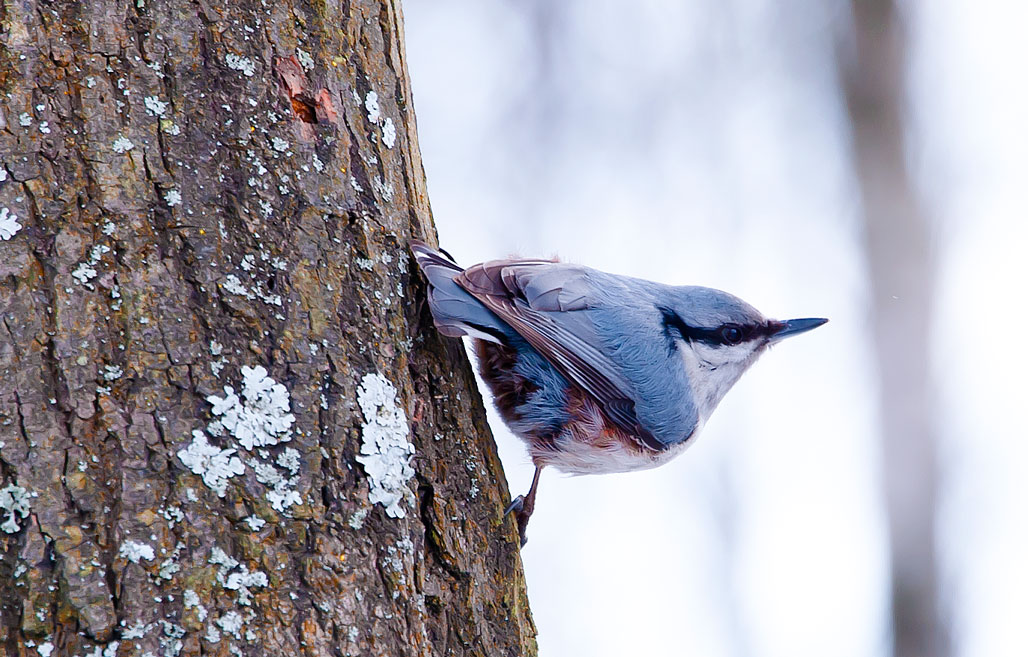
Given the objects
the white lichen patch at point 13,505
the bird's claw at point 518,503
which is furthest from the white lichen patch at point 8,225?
the bird's claw at point 518,503

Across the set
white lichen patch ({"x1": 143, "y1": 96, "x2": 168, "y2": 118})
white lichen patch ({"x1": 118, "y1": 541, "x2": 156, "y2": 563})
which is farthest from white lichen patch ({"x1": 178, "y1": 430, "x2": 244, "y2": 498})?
white lichen patch ({"x1": 143, "y1": 96, "x2": 168, "y2": 118})

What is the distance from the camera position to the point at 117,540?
1.16 metres

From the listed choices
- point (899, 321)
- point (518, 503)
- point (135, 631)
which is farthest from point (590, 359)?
point (899, 321)

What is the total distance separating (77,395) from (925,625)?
12.1 feet

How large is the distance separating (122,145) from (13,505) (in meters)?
0.54

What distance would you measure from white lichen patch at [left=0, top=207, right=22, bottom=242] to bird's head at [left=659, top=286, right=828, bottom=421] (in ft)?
5.20

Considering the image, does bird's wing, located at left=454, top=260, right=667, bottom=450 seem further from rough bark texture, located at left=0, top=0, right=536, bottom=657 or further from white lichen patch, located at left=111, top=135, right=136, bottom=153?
white lichen patch, located at left=111, top=135, right=136, bottom=153

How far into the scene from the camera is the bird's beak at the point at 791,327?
250cm

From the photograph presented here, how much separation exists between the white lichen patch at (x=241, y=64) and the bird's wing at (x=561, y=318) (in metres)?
0.60

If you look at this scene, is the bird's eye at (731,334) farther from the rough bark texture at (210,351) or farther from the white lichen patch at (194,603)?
the white lichen patch at (194,603)

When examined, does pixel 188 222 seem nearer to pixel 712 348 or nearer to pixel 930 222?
pixel 712 348

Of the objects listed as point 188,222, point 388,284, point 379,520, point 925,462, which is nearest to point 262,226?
point 188,222

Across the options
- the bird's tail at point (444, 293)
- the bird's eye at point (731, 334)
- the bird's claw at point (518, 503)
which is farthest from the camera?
the bird's eye at point (731, 334)

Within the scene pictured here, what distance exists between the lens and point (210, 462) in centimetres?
124
